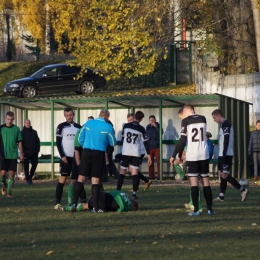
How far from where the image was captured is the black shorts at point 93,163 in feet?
48.5

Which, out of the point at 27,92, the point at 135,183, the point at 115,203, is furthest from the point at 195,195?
the point at 27,92

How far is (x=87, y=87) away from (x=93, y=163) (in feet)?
98.7

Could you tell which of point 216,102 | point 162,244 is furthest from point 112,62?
point 162,244

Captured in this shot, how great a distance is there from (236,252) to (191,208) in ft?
16.6

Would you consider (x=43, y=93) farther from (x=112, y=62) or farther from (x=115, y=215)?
(x=115, y=215)

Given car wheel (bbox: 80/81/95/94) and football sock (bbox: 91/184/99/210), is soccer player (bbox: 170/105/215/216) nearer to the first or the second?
football sock (bbox: 91/184/99/210)

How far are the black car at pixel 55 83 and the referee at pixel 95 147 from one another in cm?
2922

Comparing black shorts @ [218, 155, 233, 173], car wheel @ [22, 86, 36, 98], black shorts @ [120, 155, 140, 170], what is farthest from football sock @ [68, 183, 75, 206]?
car wheel @ [22, 86, 36, 98]

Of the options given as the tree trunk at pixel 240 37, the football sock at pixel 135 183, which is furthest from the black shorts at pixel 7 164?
the tree trunk at pixel 240 37

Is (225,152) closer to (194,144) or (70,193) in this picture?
(194,144)

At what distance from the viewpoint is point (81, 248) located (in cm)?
1050

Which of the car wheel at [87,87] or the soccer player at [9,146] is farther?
the car wheel at [87,87]

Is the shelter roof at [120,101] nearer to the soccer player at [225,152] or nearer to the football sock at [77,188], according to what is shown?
the soccer player at [225,152]

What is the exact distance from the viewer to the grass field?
10.0 meters
